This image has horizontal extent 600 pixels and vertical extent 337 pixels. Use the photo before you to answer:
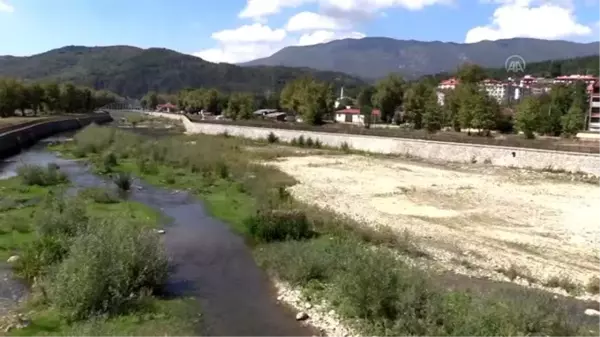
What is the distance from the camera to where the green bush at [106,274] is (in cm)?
1398

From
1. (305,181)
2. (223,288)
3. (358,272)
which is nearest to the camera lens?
(358,272)

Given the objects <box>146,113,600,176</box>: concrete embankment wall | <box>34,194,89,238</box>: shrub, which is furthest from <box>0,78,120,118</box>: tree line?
<box>34,194,89,238</box>: shrub

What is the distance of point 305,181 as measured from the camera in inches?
1534

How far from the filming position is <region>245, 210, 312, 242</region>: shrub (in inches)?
886

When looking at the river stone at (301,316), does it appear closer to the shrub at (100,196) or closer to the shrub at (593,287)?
the shrub at (593,287)

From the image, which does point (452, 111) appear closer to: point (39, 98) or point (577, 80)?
point (577, 80)

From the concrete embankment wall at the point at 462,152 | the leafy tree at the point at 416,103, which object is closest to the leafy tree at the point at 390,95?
the leafy tree at the point at 416,103

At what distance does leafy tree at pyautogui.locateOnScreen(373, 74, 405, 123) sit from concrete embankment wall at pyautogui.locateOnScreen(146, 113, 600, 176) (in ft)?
110

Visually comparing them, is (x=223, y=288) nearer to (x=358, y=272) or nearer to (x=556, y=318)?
(x=358, y=272)

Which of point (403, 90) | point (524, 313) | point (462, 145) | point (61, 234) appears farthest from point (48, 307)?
point (403, 90)

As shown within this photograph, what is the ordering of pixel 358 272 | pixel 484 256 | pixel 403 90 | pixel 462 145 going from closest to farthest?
1. pixel 358 272
2. pixel 484 256
3. pixel 462 145
4. pixel 403 90

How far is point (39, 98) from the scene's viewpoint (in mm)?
113000

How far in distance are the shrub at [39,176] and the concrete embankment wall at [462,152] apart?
107 ft

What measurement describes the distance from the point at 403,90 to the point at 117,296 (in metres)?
93.2
